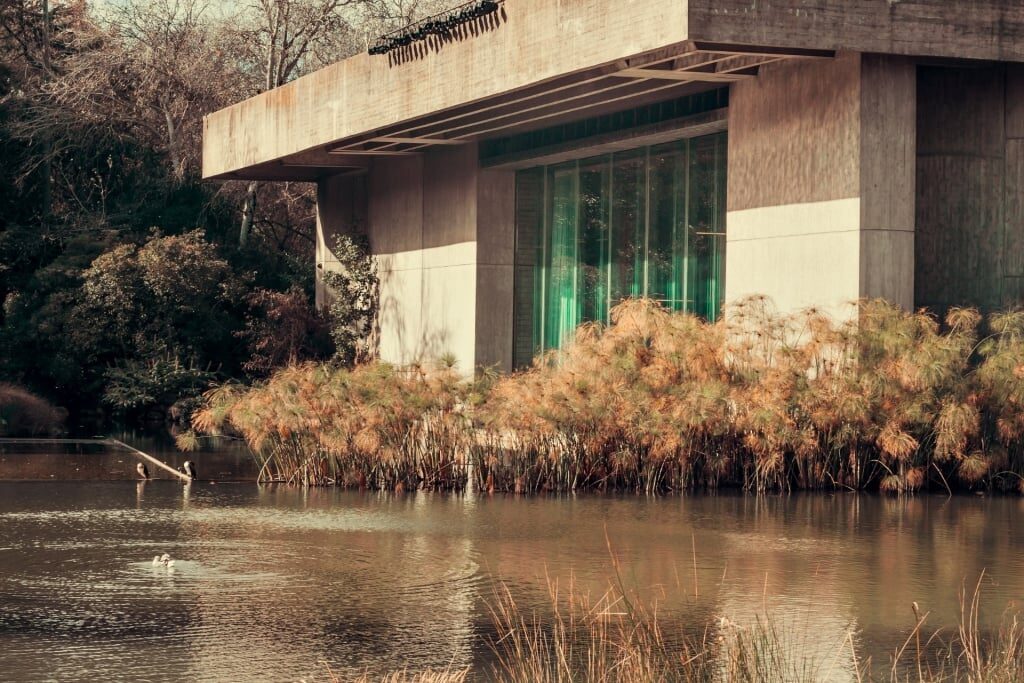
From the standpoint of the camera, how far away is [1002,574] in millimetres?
10828

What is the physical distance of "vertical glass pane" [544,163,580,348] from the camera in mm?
24791

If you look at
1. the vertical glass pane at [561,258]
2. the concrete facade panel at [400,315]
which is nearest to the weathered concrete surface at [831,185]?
the vertical glass pane at [561,258]

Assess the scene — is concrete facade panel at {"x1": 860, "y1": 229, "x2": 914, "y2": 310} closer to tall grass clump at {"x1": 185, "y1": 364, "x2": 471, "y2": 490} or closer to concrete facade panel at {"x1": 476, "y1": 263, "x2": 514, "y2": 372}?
tall grass clump at {"x1": 185, "y1": 364, "x2": 471, "y2": 490}

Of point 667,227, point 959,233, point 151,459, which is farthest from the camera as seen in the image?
point 667,227

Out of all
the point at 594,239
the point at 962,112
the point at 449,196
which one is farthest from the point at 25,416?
the point at 962,112

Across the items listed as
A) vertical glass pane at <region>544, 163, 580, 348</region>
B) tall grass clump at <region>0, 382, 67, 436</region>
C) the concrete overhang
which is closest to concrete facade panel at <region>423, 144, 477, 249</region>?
the concrete overhang

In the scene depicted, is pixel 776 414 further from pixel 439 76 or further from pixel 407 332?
pixel 407 332

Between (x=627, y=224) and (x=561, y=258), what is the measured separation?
7.98 ft

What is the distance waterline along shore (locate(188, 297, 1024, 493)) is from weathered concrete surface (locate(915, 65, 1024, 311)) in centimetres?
119

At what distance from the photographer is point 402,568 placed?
1096cm

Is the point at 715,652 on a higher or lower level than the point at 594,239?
lower

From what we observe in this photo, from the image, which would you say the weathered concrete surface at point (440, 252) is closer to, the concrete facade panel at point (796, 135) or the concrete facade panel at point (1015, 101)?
the concrete facade panel at point (796, 135)

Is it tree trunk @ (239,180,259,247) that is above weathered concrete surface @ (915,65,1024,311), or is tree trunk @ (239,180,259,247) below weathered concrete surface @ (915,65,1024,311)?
above

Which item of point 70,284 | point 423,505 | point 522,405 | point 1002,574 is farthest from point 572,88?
point 70,284
